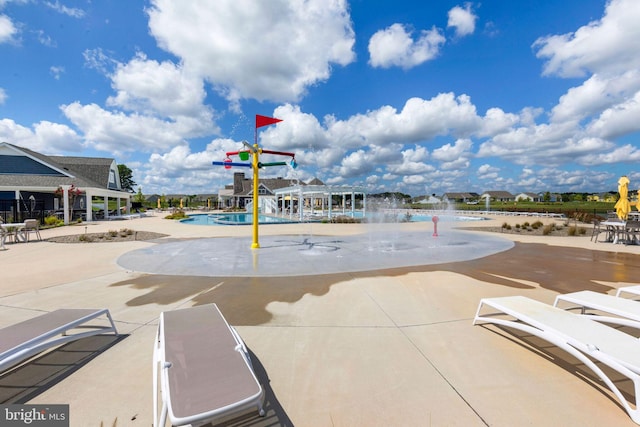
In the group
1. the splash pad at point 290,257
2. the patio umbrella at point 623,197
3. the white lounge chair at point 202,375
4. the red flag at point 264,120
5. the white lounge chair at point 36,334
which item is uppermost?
the red flag at point 264,120

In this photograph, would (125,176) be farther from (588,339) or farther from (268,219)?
(588,339)

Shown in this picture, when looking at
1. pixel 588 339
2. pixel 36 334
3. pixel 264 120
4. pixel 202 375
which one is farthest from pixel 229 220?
pixel 588 339

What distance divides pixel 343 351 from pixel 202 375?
174cm

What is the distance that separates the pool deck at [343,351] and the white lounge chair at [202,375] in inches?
17.1

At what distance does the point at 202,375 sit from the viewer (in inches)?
A: 91.6

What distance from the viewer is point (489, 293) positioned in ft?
18.4

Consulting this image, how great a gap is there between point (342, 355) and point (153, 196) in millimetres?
148740

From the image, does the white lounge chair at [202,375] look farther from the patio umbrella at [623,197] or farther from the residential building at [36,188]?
the residential building at [36,188]

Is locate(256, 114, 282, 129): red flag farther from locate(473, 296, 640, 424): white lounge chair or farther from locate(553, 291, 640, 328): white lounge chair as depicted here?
locate(553, 291, 640, 328): white lounge chair

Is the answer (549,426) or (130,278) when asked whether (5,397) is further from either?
(549,426)

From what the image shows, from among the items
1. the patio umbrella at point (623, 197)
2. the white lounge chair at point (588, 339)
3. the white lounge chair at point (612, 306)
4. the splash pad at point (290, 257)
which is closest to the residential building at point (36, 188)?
the splash pad at point (290, 257)

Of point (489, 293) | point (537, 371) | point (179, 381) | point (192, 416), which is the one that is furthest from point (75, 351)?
point (489, 293)

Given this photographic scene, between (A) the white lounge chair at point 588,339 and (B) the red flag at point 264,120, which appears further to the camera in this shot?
(B) the red flag at point 264,120

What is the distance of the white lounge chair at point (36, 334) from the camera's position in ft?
9.00
